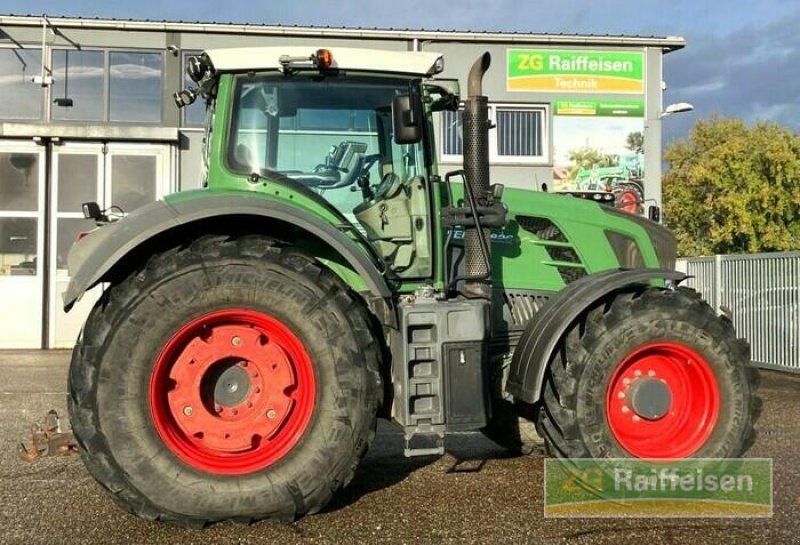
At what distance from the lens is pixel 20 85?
574 inches

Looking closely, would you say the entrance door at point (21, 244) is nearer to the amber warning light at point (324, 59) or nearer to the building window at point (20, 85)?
the building window at point (20, 85)

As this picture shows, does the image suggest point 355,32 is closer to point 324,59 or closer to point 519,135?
point 519,135

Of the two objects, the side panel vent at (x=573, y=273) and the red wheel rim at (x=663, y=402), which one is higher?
the side panel vent at (x=573, y=273)

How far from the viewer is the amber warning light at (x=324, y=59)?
13.8 ft

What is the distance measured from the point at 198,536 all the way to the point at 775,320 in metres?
9.88

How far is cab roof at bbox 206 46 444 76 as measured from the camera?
14.1ft

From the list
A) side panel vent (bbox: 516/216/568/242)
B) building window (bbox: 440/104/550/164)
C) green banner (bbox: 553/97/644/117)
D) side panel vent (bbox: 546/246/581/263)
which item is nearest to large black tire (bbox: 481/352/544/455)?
side panel vent (bbox: 546/246/581/263)

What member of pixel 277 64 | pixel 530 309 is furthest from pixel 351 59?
pixel 530 309

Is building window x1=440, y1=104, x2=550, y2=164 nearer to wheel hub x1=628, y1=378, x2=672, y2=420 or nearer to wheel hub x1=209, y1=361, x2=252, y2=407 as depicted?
wheel hub x1=628, y1=378, x2=672, y2=420

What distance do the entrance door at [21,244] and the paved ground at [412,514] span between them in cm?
907

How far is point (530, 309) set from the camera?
15.8 ft

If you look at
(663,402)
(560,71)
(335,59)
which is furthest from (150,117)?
(663,402)

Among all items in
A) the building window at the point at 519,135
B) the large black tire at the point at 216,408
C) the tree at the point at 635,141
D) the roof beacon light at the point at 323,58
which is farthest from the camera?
the tree at the point at 635,141

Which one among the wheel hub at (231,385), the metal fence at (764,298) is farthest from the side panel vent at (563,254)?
the metal fence at (764,298)
